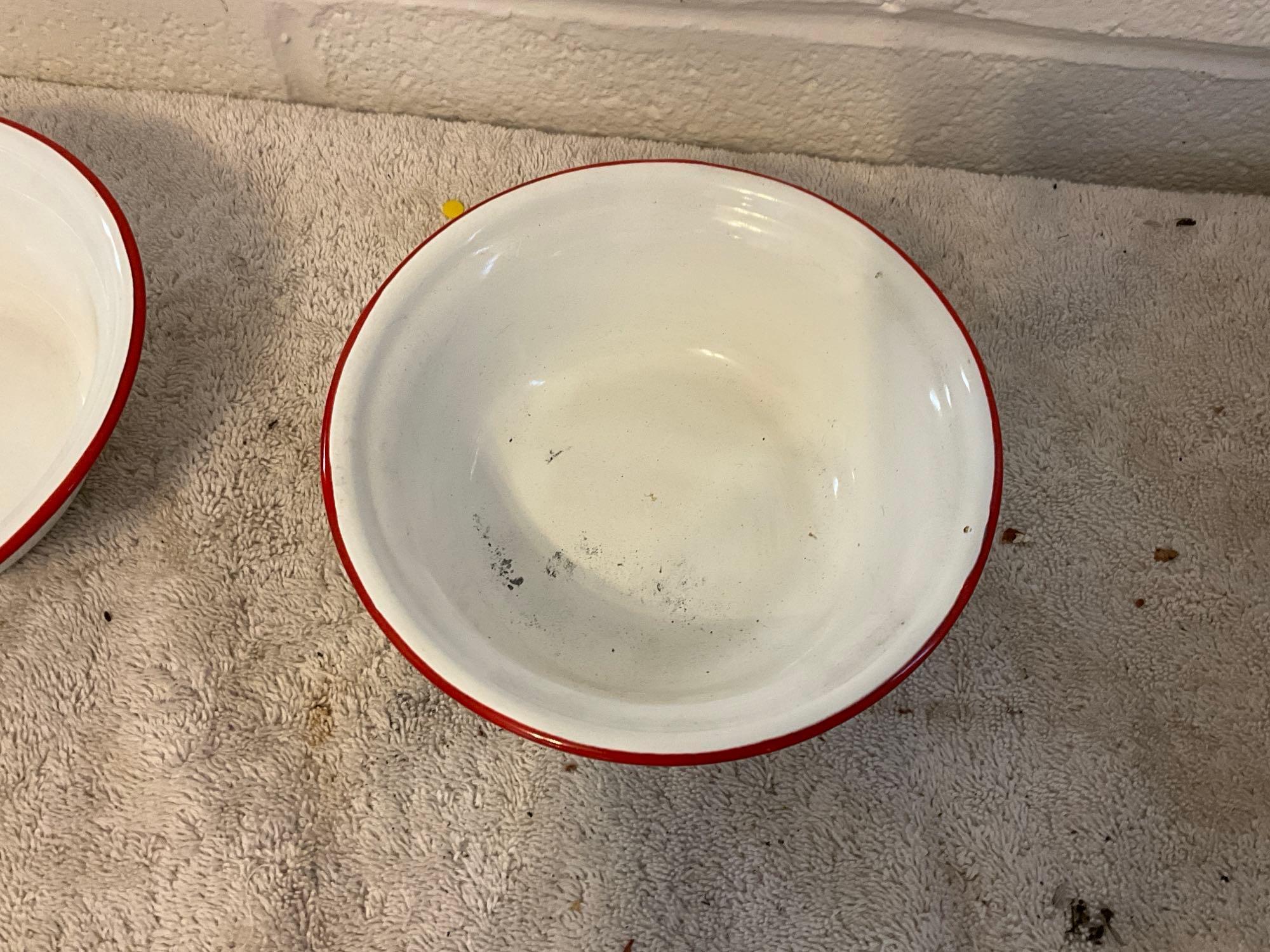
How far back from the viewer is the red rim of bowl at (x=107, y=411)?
58cm

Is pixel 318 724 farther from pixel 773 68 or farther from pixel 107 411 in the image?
pixel 773 68

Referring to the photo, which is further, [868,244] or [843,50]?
[843,50]

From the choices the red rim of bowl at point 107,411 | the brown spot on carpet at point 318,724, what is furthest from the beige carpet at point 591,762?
the red rim of bowl at point 107,411

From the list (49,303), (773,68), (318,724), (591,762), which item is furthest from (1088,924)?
(49,303)

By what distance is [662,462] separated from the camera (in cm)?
72

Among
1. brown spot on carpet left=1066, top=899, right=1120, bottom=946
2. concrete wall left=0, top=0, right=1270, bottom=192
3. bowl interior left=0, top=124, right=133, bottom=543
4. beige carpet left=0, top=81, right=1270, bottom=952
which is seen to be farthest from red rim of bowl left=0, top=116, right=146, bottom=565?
brown spot on carpet left=1066, top=899, right=1120, bottom=946

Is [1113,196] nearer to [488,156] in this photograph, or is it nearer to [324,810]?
[488,156]

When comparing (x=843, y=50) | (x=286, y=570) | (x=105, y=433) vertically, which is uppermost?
(x=843, y=50)

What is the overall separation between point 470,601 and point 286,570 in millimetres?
184

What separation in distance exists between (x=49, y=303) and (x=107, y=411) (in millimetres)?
212

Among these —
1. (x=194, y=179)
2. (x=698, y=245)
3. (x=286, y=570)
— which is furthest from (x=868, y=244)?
(x=194, y=179)

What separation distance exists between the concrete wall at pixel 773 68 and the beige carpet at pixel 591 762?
131 millimetres

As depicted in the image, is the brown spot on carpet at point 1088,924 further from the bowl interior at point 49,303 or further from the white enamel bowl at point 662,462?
the bowl interior at point 49,303

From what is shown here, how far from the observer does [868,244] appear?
2.10 feet
